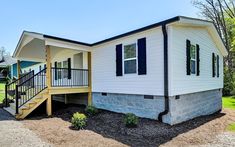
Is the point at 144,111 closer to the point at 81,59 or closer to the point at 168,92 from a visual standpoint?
the point at 168,92

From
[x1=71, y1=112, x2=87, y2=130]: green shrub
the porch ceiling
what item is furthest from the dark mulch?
the porch ceiling

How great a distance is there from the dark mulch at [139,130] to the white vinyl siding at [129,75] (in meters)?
1.42

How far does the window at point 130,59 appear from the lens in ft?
33.2

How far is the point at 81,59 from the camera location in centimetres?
1475

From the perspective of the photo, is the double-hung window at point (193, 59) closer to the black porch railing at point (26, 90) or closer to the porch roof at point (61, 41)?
the porch roof at point (61, 41)

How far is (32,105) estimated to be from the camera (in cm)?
1060

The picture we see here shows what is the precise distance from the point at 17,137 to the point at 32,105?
3816mm

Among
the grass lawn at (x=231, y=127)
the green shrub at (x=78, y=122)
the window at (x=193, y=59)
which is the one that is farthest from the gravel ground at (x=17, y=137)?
the window at (x=193, y=59)

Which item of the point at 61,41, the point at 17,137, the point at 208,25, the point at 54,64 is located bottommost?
the point at 17,137

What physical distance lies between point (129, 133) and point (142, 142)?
0.99 metres

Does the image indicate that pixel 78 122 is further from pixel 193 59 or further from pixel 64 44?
pixel 193 59

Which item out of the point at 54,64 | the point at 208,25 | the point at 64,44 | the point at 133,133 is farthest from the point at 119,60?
the point at 54,64

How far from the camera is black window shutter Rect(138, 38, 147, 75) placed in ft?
31.2

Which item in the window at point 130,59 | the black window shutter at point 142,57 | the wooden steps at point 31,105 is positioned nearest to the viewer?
the black window shutter at point 142,57
